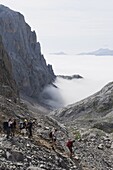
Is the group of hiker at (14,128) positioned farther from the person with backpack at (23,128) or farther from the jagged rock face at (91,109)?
the jagged rock face at (91,109)

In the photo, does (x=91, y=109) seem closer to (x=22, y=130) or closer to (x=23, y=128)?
(x=22, y=130)

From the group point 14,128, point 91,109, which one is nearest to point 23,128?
point 14,128

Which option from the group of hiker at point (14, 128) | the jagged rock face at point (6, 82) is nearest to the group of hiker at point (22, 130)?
the group of hiker at point (14, 128)

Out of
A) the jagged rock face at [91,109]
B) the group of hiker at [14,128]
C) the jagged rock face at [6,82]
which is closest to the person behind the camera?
the group of hiker at [14,128]

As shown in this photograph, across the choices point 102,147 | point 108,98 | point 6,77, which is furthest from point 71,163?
point 108,98

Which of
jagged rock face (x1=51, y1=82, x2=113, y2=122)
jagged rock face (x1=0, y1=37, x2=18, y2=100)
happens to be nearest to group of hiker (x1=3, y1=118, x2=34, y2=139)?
jagged rock face (x1=0, y1=37, x2=18, y2=100)

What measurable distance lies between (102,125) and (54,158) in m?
52.8

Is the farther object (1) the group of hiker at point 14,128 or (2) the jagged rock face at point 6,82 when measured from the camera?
(2) the jagged rock face at point 6,82

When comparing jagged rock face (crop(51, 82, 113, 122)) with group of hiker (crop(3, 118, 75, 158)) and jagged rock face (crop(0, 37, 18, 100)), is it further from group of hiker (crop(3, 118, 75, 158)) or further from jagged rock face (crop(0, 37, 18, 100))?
group of hiker (crop(3, 118, 75, 158))

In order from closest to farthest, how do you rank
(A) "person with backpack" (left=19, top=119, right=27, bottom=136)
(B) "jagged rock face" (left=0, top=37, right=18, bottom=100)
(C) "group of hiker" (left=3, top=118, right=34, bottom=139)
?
(C) "group of hiker" (left=3, top=118, right=34, bottom=139) → (A) "person with backpack" (left=19, top=119, right=27, bottom=136) → (B) "jagged rock face" (left=0, top=37, right=18, bottom=100)

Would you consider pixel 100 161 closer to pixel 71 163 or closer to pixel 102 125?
pixel 71 163

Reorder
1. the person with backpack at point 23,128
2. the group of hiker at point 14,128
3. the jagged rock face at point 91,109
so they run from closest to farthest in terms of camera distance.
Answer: the group of hiker at point 14,128 < the person with backpack at point 23,128 < the jagged rock face at point 91,109

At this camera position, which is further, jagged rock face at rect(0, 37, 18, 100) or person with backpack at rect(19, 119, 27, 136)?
jagged rock face at rect(0, 37, 18, 100)

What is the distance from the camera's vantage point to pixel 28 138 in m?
36.0
